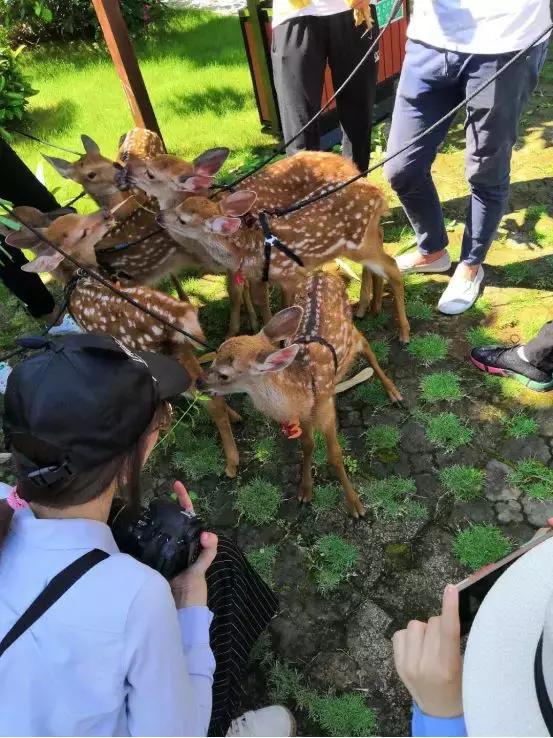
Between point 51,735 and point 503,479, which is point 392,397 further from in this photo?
point 51,735

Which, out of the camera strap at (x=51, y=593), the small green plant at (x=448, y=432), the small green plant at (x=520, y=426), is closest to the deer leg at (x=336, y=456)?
the small green plant at (x=448, y=432)

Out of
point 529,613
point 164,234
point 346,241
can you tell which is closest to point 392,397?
point 346,241

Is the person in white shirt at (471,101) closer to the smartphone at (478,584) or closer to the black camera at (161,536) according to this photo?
the smartphone at (478,584)

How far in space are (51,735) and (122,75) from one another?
473 centimetres

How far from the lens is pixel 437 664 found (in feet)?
4.52

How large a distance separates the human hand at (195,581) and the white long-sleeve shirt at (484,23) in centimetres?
290

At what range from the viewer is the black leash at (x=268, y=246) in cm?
354

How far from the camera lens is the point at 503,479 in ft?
10.2

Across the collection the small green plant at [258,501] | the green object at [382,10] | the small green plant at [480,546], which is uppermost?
the green object at [382,10]

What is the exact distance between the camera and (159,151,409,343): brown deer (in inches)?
141

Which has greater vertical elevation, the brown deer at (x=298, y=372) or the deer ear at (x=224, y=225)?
the deer ear at (x=224, y=225)

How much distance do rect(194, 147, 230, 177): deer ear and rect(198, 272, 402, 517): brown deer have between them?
1.36m

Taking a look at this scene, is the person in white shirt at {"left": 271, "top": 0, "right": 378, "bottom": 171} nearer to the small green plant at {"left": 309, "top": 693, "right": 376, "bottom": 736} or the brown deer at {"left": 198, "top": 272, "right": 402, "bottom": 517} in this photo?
the brown deer at {"left": 198, "top": 272, "right": 402, "bottom": 517}

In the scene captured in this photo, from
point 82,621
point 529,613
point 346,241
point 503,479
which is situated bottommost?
point 503,479
